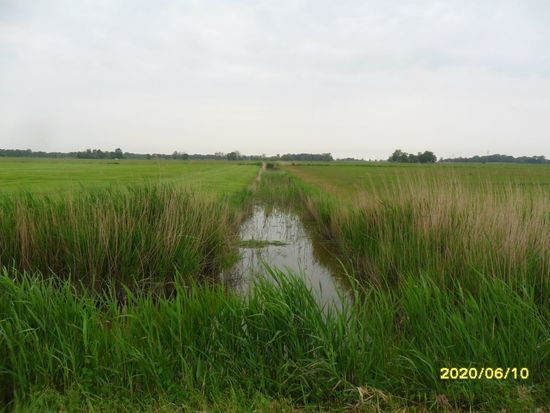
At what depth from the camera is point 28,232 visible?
17.9ft

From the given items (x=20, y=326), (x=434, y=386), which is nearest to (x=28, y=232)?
(x=20, y=326)

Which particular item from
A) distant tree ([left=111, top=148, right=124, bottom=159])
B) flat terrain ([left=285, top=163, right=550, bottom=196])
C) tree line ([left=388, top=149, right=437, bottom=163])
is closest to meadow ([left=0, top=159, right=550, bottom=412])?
flat terrain ([left=285, top=163, right=550, bottom=196])

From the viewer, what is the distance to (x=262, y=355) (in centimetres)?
325

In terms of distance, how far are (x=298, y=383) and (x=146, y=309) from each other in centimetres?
163

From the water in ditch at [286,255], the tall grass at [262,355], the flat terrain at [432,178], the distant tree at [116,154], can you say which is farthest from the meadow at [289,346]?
the distant tree at [116,154]

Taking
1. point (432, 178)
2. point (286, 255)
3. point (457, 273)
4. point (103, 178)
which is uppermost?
point (432, 178)

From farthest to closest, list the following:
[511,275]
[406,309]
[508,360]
A: [511,275] → [406,309] → [508,360]

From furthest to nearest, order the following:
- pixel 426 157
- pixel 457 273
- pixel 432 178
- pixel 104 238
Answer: pixel 426 157 → pixel 432 178 → pixel 104 238 → pixel 457 273

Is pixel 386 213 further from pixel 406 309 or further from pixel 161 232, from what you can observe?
pixel 161 232

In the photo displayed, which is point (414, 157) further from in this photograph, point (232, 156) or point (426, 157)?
point (232, 156)

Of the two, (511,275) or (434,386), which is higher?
(511,275)

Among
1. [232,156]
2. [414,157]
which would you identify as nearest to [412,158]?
[414,157]

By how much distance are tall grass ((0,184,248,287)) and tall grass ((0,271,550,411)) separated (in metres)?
1.51

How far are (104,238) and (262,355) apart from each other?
334 centimetres
